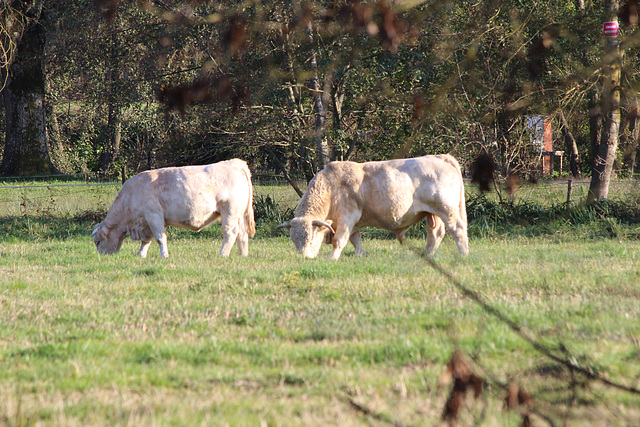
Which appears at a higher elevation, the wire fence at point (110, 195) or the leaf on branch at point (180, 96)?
the leaf on branch at point (180, 96)

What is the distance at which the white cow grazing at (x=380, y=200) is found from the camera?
10.7 metres

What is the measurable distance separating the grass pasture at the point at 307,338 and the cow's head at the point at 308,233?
61cm

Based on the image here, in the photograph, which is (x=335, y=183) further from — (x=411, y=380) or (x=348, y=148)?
(x=411, y=380)

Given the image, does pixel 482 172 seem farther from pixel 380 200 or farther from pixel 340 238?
pixel 340 238

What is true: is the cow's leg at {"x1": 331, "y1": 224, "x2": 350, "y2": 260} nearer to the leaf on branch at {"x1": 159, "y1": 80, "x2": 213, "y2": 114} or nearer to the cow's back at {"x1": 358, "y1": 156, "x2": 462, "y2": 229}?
the cow's back at {"x1": 358, "y1": 156, "x2": 462, "y2": 229}

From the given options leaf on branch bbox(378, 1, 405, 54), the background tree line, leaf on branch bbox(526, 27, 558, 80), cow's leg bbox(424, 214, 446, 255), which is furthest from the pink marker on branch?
cow's leg bbox(424, 214, 446, 255)

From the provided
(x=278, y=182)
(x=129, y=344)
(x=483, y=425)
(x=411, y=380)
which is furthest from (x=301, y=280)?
(x=278, y=182)

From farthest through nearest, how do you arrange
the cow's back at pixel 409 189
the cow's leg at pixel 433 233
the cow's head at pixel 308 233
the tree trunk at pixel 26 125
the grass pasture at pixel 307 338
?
1. the tree trunk at pixel 26 125
2. the cow's leg at pixel 433 233
3. the cow's head at pixel 308 233
4. the cow's back at pixel 409 189
5. the grass pasture at pixel 307 338

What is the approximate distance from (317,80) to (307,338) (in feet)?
29.3

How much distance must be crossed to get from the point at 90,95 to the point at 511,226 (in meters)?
10.9

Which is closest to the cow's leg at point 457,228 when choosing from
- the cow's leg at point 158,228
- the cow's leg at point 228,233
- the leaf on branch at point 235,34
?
the cow's leg at point 228,233

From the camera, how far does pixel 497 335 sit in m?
5.05

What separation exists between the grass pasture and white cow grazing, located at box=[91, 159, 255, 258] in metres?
1.26

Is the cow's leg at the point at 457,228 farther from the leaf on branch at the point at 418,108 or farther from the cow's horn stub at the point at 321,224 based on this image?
the leaf on branch at the point at 418,108
